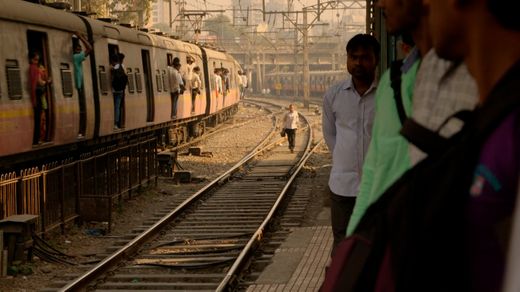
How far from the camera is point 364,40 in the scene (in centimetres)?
639

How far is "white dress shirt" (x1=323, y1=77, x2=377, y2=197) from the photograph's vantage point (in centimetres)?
650

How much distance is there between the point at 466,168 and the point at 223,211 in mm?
14610

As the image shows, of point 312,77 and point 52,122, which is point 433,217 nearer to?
point 52,122

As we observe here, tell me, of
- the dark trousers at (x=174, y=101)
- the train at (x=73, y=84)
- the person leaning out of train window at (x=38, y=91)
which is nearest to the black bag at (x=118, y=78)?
the train at (x=73, y=84)

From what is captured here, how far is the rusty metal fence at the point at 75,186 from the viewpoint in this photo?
12328 millimetres

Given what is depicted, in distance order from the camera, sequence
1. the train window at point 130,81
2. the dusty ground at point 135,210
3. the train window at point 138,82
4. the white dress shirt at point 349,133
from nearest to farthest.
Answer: the white dress shirt at point 349,133 < the dusty ground at point 135,210 < the train window at point 130,81 < the train window at point 138,82

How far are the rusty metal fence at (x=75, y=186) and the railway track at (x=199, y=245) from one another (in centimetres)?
116

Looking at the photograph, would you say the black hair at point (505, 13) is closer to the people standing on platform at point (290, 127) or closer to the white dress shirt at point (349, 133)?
the white dress shirt at point (349, 133)

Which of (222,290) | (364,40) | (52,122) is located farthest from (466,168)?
(52,122)

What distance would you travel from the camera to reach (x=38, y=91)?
14.8 m

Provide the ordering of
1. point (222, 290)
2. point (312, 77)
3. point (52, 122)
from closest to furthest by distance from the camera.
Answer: point (222, 290) → point (52, 122) → point (312, 77)

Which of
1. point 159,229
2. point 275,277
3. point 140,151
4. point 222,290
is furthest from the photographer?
point 140,151

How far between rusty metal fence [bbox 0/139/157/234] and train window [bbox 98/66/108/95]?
48.5 inches

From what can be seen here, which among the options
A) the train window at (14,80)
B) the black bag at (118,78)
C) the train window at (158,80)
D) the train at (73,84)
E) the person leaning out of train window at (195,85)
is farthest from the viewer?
the person leaning out of train window at (195,85)
